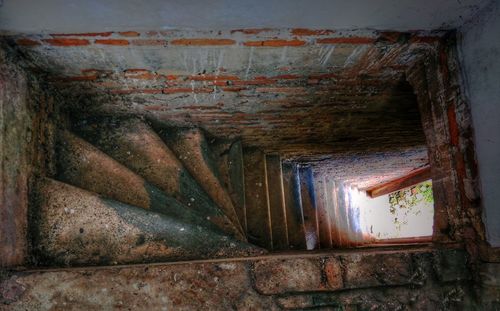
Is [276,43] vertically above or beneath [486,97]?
above

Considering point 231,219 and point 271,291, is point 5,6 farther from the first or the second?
point 231,219

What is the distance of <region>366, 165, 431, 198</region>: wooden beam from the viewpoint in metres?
5.91

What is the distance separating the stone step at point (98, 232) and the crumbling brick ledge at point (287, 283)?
33 centimetres

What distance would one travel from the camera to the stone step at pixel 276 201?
4.02m

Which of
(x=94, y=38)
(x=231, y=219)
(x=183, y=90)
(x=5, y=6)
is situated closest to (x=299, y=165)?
(x=231, y=219)

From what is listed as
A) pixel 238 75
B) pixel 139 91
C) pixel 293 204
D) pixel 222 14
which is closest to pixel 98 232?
pixel 139 91

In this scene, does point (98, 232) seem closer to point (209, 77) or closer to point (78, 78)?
point (78, 78)

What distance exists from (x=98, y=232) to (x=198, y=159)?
1078 mm

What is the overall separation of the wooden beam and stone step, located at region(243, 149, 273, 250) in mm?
3184

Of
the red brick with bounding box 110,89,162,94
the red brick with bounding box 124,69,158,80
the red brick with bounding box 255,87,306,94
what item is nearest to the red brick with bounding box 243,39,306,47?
the red brick with bounding box 255,87,306,94

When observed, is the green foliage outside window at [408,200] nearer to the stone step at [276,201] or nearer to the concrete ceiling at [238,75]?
the stone step at [276,201]

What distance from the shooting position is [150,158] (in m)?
2.61

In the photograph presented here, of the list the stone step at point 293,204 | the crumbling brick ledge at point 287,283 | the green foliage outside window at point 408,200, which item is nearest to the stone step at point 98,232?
the crumbling brick ledge at point 287,283

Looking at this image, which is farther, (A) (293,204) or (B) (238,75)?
(A) (293,204)
